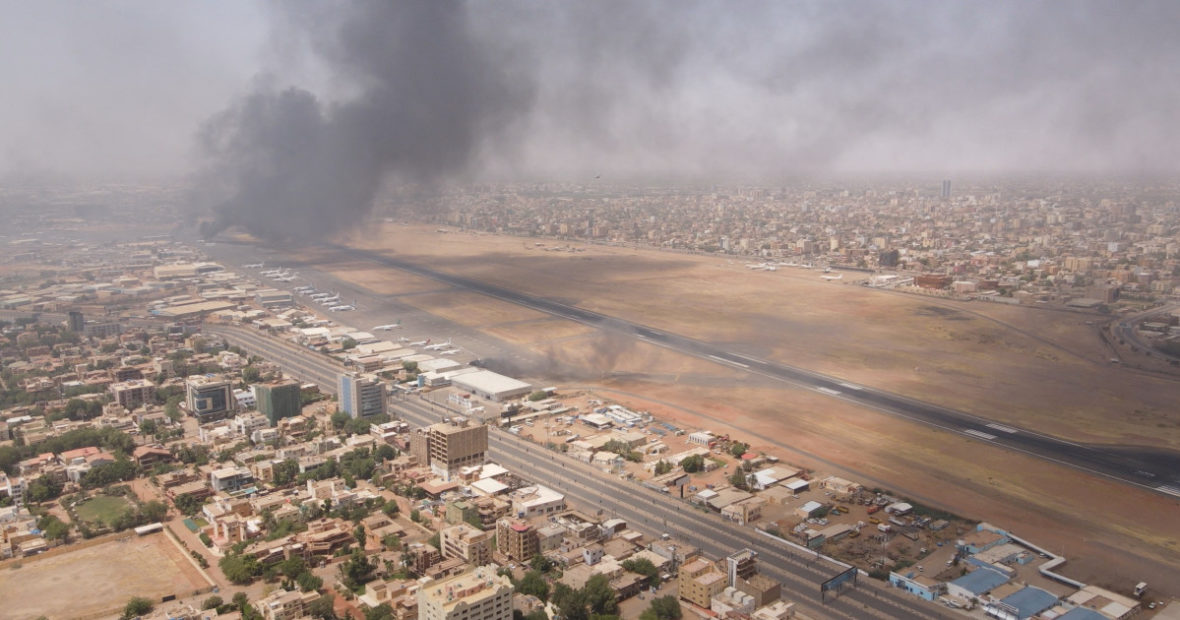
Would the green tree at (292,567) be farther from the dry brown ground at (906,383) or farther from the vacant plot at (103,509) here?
the dry brown ground at (906,383)

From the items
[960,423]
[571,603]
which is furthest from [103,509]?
[960,423]

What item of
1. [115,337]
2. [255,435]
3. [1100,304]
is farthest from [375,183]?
[1100,304]

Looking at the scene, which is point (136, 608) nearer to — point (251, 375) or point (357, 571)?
point (357, 571)

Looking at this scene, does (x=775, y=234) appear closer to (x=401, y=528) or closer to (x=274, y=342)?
(x=274, y=342)

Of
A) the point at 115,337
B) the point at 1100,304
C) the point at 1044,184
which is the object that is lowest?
the point at 115,337

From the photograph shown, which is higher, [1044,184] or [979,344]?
[1044,184]

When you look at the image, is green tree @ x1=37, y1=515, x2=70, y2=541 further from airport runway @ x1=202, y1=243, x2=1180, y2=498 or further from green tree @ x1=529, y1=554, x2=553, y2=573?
airport runway @ x1=202, y1=243, x2=1180, y2=498

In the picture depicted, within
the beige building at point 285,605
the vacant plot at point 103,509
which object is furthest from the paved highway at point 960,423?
the vacant plot at point 103,509
